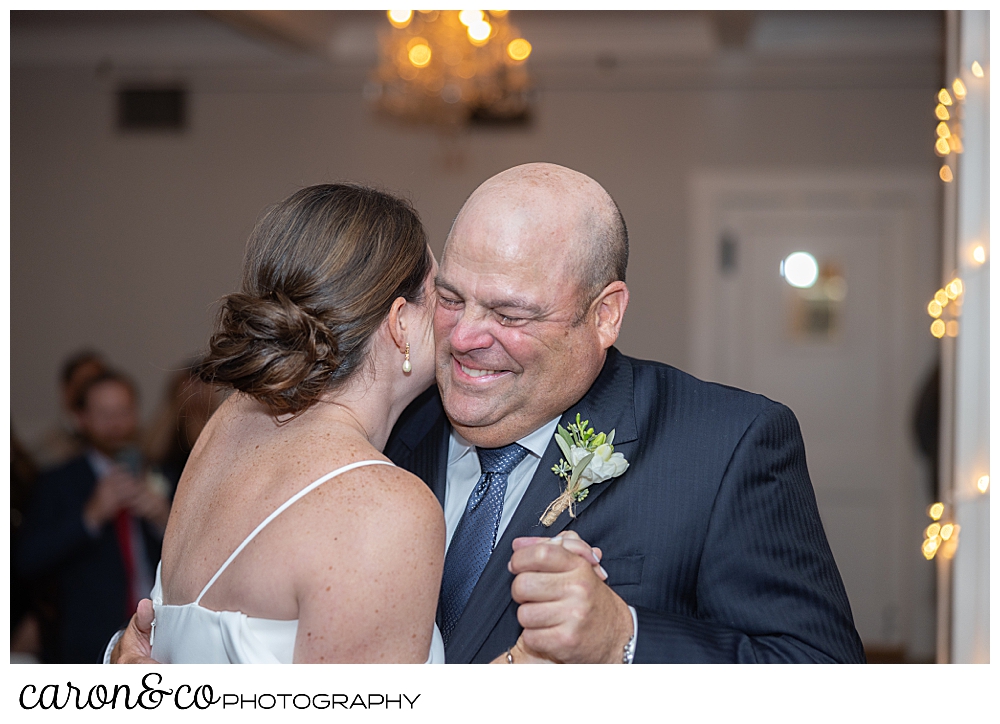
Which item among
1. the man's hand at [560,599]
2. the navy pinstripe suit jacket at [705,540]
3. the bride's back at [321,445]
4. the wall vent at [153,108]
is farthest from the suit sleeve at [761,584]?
the wall vent at [153,108]

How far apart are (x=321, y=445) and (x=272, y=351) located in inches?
7.5

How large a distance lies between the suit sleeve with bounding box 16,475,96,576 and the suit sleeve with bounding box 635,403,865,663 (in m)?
→ 2.80

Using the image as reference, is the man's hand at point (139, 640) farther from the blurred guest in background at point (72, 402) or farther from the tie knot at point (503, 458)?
the blurred guest in background at point (72, 402)

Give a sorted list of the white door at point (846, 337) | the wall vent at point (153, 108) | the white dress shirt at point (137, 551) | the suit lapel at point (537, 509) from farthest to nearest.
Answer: the wall vent at point (153, 108)
the white door at point (846, 337)
the white dress shirt at point (137, 551)
the suit lapel at point (537, 509)

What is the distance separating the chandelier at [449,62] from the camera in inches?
177

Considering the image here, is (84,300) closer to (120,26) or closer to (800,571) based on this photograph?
(120,26)

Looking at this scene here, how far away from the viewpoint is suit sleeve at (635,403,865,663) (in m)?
1.67

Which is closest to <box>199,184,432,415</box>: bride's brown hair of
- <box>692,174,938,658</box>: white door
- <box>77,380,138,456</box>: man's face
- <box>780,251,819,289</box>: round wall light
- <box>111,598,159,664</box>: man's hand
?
<box>111,598,159,664</box>: man's hand

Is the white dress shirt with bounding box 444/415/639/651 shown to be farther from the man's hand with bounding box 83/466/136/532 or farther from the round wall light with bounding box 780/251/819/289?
the round wall light with bounding box 780/251/819/289

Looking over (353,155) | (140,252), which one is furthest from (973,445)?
(140,252)

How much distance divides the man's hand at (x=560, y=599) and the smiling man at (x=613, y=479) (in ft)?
0.26

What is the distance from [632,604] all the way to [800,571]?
1.06ft

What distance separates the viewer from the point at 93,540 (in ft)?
12.2
